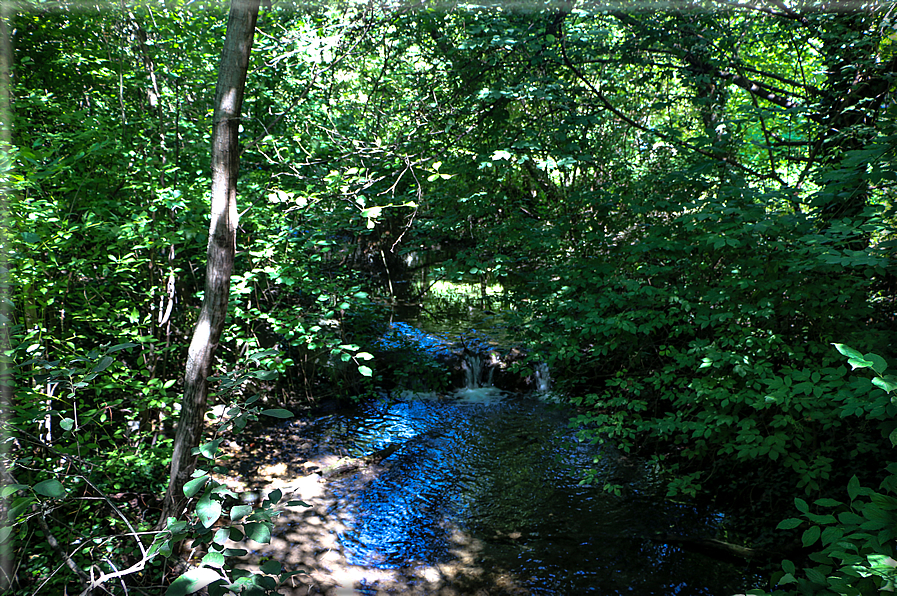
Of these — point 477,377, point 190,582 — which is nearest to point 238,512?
point 190,582

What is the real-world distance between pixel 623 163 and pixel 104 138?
4.88 metres

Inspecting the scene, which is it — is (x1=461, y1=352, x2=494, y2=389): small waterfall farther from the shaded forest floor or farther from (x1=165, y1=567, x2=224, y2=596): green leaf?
(x1=165, y1=567, x2=224, y2=596): green leaf

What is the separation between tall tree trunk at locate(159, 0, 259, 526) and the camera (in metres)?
2.12

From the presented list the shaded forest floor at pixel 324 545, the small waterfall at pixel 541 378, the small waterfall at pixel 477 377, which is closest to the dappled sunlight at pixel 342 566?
the shaded forest floor at pixel 324 545

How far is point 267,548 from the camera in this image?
3961mm

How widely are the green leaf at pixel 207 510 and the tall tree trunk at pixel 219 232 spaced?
3.08 feet

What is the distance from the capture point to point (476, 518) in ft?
14.6

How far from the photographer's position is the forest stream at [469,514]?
144 inches

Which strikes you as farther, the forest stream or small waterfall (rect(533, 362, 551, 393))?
small waterfall (rect(533, 362, 551, 393))

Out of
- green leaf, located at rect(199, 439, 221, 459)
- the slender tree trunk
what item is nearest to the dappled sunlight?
the slender tree trunk

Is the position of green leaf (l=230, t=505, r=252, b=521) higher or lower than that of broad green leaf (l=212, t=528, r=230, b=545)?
higher

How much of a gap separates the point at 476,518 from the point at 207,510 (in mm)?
3567

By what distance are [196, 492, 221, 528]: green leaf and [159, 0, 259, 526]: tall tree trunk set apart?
94 centimetres

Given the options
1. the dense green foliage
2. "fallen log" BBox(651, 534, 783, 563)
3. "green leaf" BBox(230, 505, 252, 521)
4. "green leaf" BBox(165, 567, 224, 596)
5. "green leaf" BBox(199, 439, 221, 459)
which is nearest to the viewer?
"green leaf" BBox(165, 567, 224, 596)
